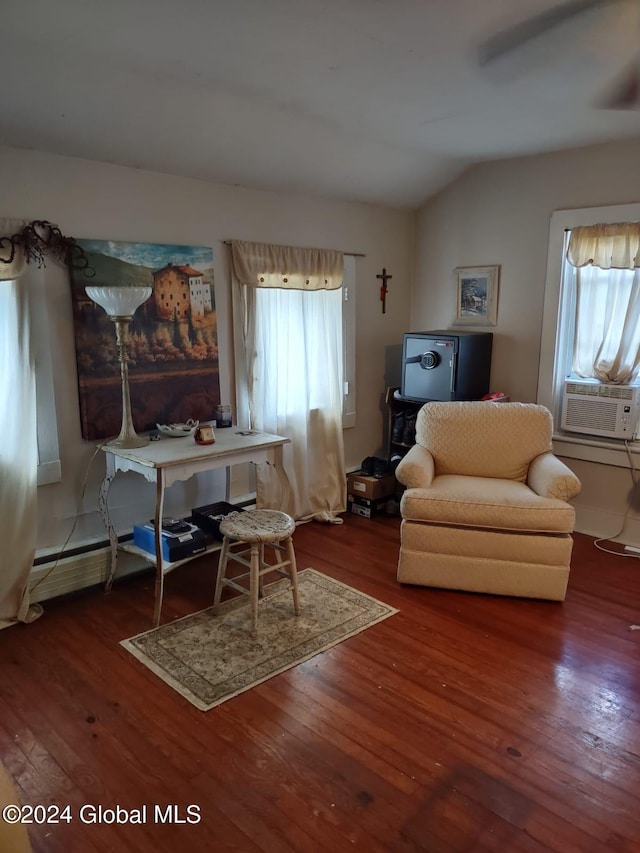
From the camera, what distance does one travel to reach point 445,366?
392cm

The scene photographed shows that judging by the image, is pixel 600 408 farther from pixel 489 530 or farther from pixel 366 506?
pixel 366 506

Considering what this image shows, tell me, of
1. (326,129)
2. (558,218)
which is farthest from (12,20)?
(558,218)

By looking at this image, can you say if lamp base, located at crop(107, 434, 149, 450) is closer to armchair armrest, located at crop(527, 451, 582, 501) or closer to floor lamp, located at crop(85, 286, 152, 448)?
floor lamp, located at crop(85, 286, 152, 448)

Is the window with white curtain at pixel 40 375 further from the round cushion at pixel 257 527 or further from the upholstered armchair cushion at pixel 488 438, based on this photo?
the upholstered armchair cushion at pixel 488 438

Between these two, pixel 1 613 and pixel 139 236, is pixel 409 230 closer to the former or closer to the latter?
pixel 139 236

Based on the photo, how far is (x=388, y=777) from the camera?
1.86 m

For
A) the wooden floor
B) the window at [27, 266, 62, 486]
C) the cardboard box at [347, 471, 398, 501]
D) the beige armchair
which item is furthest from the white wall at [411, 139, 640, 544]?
the window at [27, 266, 62, 486]

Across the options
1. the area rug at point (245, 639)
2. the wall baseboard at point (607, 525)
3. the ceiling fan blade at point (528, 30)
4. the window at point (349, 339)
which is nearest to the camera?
the ceiling fan blade at point (528, 30)

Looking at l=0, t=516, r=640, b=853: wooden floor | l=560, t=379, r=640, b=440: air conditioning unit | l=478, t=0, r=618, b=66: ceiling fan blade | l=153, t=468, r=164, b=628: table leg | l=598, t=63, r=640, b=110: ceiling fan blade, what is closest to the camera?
l=0, t=516, r=640, b=853: wooden floor

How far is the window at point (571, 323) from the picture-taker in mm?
3605

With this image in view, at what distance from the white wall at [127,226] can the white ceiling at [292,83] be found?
10cm

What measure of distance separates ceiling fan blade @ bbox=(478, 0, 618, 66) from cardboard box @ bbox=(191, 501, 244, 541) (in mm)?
2288

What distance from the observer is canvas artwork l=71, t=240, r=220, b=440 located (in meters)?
2.92

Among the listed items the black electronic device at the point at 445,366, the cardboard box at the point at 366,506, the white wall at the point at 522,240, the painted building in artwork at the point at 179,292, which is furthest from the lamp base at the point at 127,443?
the white wall at the point at 522,240
